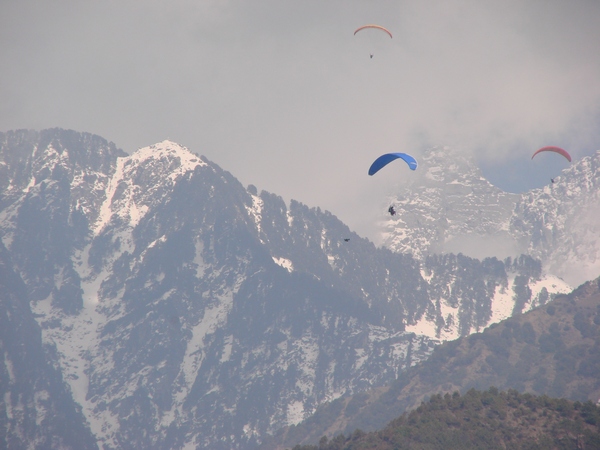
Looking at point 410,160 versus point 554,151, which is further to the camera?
point 554,151

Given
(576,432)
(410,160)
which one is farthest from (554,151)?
(576,432)

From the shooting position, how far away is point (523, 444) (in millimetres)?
198625

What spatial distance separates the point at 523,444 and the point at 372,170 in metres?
67.7

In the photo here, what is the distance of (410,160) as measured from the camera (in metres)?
162

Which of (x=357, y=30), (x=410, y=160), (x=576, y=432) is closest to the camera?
(x=410, y=160)

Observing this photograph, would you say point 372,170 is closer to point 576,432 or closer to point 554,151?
point 554,151

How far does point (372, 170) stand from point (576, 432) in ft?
231

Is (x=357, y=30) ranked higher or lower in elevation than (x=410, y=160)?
higher

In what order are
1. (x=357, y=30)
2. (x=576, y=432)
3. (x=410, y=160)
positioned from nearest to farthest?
(x=410, y=160)
(x=357, y=30)
(x=576, y=432)

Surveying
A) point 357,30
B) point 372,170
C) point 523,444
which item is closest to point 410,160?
point 372,170

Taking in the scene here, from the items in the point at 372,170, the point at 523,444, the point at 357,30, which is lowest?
the point at 523,444

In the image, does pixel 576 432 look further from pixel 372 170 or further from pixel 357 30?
pixel 357 30

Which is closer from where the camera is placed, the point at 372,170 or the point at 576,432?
the point at 372,170

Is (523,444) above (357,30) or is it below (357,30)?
below
